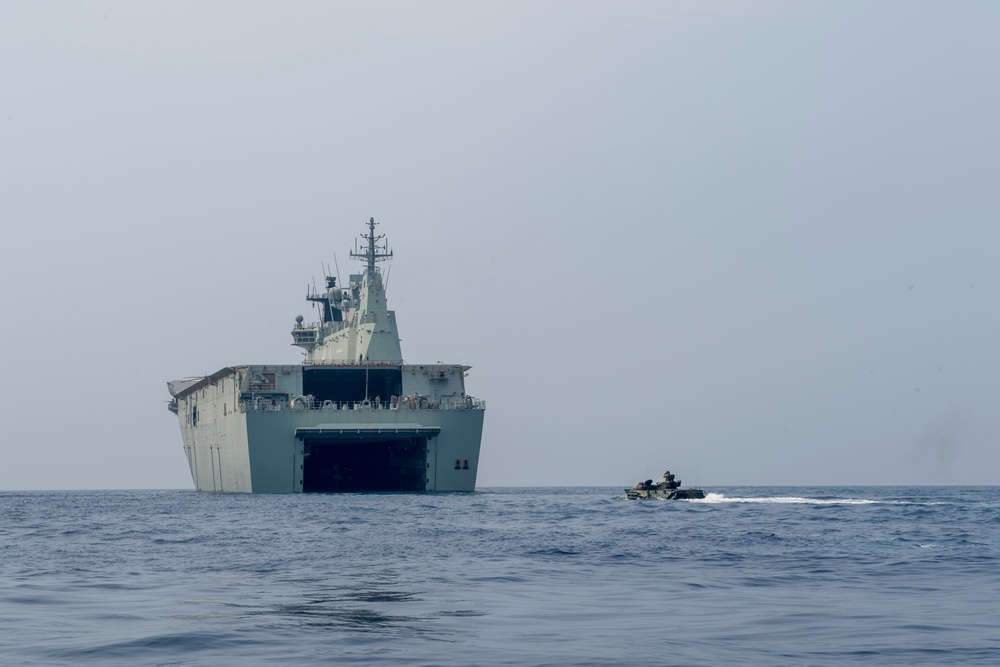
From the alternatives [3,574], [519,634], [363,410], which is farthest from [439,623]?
[363,410]

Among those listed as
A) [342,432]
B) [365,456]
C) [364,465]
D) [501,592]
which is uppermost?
[342,432]

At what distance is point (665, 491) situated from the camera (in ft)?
214

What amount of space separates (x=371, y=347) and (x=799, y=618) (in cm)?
5945

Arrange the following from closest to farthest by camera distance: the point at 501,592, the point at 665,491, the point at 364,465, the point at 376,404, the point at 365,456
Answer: the point at 501,592
the point at 665,491
the point at 376,404
the point at 365,456
the point at 364,465

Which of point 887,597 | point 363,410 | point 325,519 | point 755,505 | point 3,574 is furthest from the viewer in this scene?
point 363,410

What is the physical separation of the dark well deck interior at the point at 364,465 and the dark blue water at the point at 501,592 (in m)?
25.9

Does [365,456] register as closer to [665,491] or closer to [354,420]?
[354,420]

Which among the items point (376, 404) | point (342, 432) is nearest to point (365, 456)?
point (376, 404)

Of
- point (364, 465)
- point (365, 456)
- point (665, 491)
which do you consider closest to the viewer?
point (665, 491)

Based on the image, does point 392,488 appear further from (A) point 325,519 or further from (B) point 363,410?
(A) point 325,519

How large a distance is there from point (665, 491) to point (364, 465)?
20.0 m

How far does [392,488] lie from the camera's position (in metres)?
74.4

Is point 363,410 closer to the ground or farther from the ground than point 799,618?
farther from the ground

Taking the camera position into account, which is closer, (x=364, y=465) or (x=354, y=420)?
(x=354, y=420)
